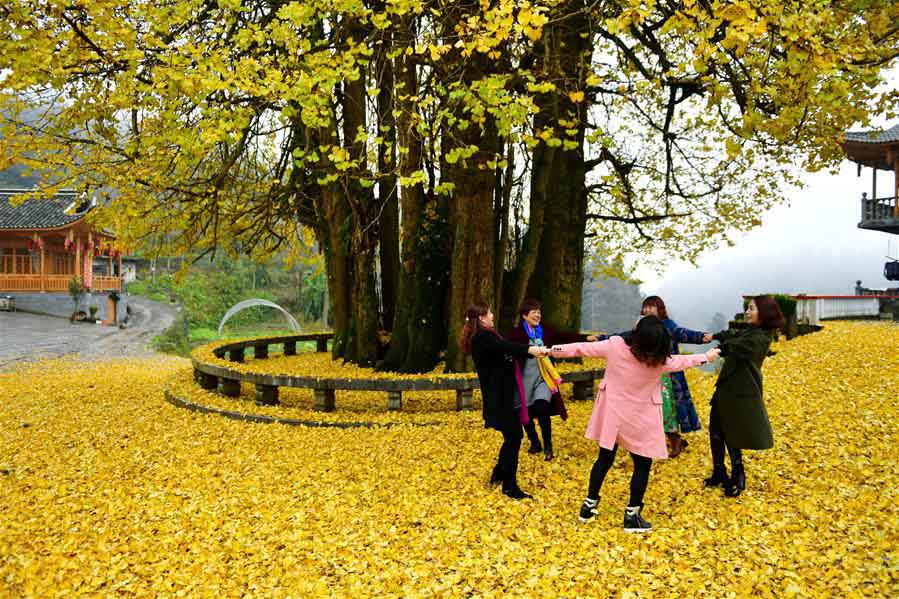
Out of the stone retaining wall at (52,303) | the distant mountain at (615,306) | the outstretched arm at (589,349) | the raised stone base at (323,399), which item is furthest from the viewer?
the distant mountain at (615,306)

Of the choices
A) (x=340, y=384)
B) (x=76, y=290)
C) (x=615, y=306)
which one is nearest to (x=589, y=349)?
(x=340, y=384)

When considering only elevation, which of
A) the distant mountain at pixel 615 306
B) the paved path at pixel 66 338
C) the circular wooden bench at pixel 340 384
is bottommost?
the distant mountain at pixel 615 306

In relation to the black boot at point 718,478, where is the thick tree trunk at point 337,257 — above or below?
above

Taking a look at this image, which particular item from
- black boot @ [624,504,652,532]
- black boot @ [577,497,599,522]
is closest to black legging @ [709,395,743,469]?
black boot @ [624,504,652,532]

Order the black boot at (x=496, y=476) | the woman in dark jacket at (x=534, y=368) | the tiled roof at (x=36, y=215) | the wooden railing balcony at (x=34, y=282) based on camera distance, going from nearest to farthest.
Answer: the black boot at (x=496, y=476) < the woman in dark jacket at (x=534, y=368) < the tiled roof at (x=36, y=215) < the wooden railing balcony at (x=34, y=282)

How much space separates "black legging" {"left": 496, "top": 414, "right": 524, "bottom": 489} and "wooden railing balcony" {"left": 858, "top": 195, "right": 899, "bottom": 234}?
2603 centimetres

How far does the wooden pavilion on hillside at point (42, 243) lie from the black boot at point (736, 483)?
32.9 m

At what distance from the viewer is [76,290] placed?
30.4 metres

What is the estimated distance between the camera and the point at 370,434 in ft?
24.2

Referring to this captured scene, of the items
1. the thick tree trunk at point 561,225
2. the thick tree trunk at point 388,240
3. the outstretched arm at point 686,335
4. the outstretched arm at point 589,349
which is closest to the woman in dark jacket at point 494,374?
the outstretched arm at point 589,349

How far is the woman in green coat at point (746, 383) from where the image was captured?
477 centimetres

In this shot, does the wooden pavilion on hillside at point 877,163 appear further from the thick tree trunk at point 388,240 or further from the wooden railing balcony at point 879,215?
the thick tree trunk at point 388,240

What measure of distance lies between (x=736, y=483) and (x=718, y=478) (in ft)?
0.54

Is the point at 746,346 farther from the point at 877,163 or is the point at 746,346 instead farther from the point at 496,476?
the point at 877,163
